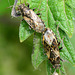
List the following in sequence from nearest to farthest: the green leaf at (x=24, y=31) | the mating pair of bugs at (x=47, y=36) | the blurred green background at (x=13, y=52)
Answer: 1. the green leaf at (x=24, y=31)
2. the mating pair of bugs at (x=47, y=36)
3. the blurred green background at (x=13, y=52)

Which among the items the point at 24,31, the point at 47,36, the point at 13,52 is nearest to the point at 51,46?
the point at 47,36

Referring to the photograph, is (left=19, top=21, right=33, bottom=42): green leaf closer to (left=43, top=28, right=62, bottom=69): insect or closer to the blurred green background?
(left=43, top=28, right=62, bottom=69): insect

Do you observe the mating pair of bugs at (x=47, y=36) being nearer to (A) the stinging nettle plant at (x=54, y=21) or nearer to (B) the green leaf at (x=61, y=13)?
(A) the stinging nettle plant at (x=54, y=21)

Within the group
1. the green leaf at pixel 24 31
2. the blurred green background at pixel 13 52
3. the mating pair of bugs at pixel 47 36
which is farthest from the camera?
the blurred green background at pixel 13 52

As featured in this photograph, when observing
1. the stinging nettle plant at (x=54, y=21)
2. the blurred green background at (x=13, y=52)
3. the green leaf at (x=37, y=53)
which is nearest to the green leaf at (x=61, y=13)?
the stinging nettle plant at (x=54, y=21)

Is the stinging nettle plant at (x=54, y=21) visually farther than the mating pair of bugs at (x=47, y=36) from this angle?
No

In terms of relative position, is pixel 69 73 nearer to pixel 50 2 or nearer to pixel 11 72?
pixel 11 72

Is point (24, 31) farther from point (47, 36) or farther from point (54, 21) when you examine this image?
point (54, 21)
